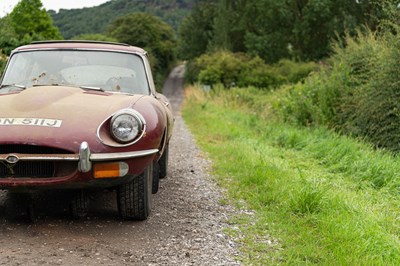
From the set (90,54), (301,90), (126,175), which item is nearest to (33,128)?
(126,175)

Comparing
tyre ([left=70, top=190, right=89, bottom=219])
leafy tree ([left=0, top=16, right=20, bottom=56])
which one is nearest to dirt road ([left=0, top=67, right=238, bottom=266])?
tyre ([left=70, top=190, right=89, bottom=219])

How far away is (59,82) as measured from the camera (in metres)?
5.12

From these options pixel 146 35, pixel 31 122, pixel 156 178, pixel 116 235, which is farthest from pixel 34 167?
pixel 146 35

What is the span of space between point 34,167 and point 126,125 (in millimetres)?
742

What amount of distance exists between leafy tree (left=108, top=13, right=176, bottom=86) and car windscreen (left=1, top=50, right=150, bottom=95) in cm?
5297

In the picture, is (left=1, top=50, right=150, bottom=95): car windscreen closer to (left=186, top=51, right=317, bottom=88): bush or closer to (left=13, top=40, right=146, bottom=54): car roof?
(left=13, top=40, right=146, bottom=54): car roof

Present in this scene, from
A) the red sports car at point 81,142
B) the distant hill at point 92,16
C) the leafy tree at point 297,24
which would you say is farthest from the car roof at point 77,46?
the distant hill at point 92,16

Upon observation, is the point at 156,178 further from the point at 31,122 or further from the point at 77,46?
the point at 31,122

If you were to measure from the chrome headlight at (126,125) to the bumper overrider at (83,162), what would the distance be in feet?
0.41

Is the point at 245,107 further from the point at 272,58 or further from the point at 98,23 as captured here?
the point at 98,23

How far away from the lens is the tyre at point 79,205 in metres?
4.45

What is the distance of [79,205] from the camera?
445 cm

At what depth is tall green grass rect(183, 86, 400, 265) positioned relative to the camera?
3809 mm

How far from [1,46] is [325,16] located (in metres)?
26.8
